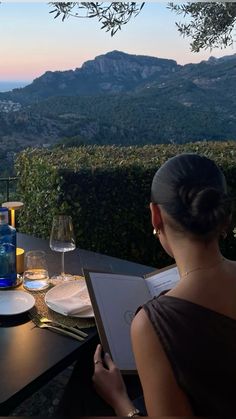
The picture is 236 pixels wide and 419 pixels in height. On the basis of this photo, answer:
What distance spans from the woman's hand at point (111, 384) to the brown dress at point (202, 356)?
421mm

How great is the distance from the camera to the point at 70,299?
1737mm

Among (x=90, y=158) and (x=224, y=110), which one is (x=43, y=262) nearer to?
(x=90, y=158)

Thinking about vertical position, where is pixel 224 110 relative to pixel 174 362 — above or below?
above

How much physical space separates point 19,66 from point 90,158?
3.49m

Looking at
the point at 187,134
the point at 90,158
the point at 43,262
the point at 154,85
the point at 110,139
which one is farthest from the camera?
→ the point at 154,85

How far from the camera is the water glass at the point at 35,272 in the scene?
1883 millimetres

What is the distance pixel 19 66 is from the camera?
22.4 ft

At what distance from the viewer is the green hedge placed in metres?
3.77

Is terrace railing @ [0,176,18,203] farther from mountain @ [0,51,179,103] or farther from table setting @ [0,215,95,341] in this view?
mountain @ [0,51,179,103]

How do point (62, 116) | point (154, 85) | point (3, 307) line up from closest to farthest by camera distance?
1. point (3, 307)
2. point (62, 116)
3. point (154, 85)

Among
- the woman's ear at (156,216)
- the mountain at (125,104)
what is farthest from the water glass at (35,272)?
the mountain at (125,104)

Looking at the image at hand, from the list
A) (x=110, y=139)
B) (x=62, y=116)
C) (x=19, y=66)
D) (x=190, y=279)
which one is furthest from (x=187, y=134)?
(x=190, y=279)

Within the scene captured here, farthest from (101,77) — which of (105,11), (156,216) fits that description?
(156,216)

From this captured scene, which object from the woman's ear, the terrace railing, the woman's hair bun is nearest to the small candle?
the woman's ear
